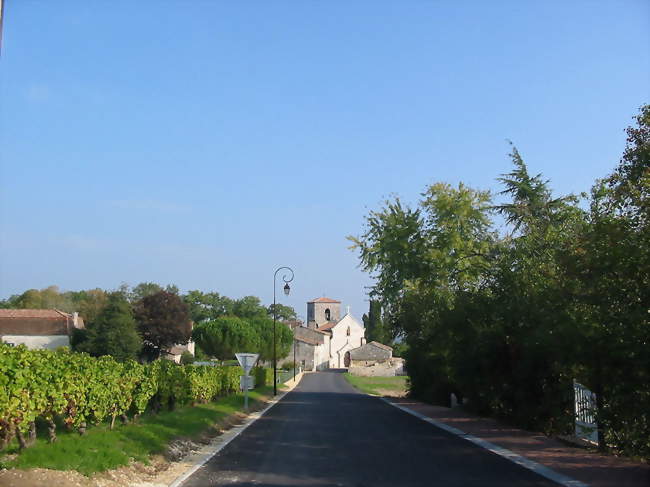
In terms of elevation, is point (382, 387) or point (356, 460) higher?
point (356, 460)

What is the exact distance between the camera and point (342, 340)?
132 metres

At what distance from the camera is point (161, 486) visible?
10.1 metres

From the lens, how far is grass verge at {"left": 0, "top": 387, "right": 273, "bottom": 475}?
32.3 feet

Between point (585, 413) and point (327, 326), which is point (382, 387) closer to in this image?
point (585, 413)

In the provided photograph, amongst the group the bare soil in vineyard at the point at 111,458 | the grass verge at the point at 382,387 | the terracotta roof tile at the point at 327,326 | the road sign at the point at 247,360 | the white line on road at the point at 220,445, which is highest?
the terracotta roof tile at the point at 327,326

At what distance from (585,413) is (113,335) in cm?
5797

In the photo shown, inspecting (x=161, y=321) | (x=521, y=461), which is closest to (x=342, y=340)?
(x=161, y=321)

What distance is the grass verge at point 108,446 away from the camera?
984 centimetres

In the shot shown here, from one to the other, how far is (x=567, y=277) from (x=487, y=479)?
5985 mm

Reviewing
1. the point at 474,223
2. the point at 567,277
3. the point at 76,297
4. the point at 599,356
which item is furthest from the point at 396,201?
the point at 76,297

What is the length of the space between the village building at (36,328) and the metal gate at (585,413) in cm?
6503

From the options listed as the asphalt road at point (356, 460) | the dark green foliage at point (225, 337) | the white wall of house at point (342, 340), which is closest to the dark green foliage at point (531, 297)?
the asphalt road at point (356, 460)

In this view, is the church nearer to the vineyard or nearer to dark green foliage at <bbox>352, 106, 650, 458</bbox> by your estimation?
dark green foliage at <bbox>352, 106, 650, 458</bbox>

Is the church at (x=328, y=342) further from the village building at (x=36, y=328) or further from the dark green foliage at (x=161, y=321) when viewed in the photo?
the village building at (x=36, y=328)
